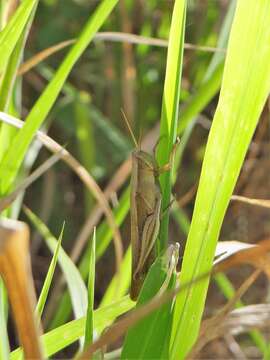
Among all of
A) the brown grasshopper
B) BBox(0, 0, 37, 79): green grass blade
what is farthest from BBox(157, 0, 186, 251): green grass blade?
BBox(0, 0, 37, 79): green grass blade

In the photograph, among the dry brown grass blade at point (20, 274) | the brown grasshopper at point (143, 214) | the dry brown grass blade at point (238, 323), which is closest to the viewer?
the dry brown grass blade at point (20, 274)

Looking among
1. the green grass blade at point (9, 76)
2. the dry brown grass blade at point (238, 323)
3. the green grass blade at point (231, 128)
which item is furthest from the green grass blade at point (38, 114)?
the dry brown grass blade at point (238, 323)

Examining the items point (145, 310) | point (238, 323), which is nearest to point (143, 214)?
point (238, 323)

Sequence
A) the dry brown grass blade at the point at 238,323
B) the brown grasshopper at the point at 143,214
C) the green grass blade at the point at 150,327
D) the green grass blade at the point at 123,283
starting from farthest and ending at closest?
the green grass blade at the point at 123,283, the brown grasshopper at the point at 143,214, the green grass blade at the point at 150,327, the dry brown grass blade at the point at 238,323

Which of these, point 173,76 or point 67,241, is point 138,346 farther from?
point 67,241

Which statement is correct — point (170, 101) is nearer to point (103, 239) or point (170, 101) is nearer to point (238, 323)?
point (238, 323)

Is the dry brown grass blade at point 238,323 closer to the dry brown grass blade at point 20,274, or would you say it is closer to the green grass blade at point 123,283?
the dry brown grass blade at point 20,274
